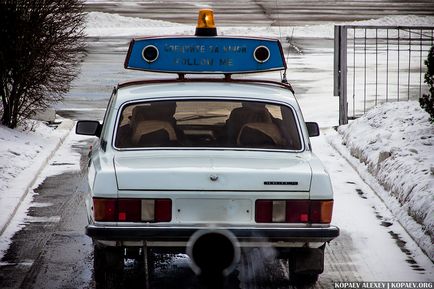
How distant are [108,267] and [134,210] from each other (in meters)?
0.53

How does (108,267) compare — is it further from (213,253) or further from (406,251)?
(406,251)

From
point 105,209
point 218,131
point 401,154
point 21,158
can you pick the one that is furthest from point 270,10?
point 105,209

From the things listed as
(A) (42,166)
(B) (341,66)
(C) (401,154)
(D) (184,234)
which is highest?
(D) (184,234)

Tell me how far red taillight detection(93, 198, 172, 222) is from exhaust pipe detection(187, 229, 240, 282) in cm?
27

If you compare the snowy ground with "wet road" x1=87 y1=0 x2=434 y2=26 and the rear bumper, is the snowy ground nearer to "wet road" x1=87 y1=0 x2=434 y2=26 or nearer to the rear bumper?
the rear bumper

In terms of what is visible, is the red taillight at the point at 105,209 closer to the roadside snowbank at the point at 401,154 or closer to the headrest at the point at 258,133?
the headrest at the point at 258,133

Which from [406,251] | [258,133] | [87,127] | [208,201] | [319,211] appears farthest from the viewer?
[406,251]

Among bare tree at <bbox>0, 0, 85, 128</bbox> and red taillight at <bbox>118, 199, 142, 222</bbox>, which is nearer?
red taillight at <bbox>118, 199, 142, 222</bbox>

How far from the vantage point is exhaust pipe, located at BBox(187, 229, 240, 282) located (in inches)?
257

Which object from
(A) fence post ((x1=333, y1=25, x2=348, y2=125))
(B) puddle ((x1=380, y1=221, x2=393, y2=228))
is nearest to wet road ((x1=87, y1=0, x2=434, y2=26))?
(A) fence post ((x1=333, y1=25, x2=348, y2=125))

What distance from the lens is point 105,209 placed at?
270 inches

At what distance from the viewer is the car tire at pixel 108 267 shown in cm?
710

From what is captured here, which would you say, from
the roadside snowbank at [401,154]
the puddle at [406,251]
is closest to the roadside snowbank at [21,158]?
the puddle at [406,251]

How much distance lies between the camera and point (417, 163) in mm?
11141
